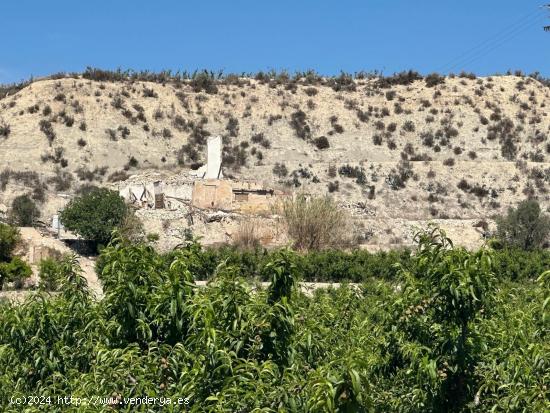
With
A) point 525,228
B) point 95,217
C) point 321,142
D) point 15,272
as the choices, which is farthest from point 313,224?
point 321,142

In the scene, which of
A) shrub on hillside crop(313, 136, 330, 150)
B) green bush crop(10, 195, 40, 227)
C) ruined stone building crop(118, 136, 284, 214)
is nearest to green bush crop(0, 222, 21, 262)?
green bush crop(10, 195, 40, 227)

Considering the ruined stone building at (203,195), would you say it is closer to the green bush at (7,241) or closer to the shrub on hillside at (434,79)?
the green bush at (7,241)

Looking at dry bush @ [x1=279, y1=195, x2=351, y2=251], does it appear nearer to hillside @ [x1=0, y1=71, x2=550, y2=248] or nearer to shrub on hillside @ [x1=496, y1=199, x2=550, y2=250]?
hillside @ [x1=0, y1=71, x2=550, y2=248]

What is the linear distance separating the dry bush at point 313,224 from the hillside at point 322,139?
10.1ft

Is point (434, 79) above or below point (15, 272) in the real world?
above

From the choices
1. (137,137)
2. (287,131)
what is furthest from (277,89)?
(137,137)

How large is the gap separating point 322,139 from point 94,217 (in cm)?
2050

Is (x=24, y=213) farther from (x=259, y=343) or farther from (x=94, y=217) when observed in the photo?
(x=259, y=343)

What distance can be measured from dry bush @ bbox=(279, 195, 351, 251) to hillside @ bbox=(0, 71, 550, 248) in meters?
3.06

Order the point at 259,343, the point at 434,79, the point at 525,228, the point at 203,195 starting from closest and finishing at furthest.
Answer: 1. the point at 259,343
2. the point at 525,228
3. the point at 203,195
4. the point at 434,79

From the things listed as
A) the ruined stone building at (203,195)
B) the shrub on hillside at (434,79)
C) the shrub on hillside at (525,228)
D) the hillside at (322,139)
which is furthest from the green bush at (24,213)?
the shrub on hillside at (434,79)

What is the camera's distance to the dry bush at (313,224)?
3369cm

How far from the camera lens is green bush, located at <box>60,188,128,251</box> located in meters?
31.7

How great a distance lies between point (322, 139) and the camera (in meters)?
49.8
